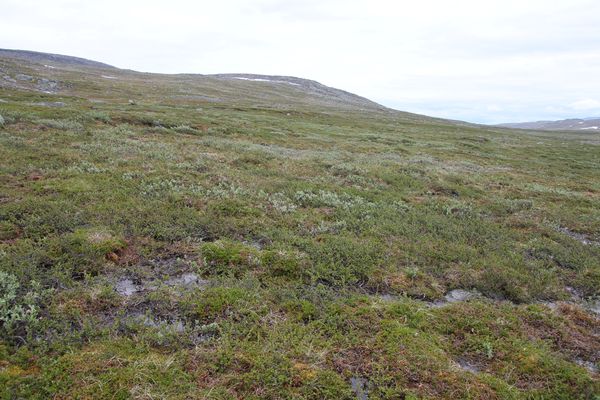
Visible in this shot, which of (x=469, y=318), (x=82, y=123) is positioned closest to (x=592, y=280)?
(x=469, y=318)

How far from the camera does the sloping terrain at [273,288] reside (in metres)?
6.32

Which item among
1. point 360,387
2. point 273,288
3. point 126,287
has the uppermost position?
point 273,288

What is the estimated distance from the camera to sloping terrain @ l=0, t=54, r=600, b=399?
6316 mm

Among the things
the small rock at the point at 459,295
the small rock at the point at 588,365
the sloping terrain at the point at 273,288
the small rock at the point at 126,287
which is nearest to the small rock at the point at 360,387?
the sloping terrain at the point at 273,288

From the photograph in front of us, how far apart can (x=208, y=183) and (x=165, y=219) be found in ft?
15.7

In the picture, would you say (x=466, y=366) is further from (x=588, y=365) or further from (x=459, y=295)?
(x=459, y=295)

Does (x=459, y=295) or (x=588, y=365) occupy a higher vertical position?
(x=459, y=295)

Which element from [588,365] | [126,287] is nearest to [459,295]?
[588,365]

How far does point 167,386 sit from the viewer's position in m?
5.83

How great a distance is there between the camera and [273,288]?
887cm

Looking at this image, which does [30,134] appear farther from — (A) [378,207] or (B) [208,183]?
(A) [378,207]

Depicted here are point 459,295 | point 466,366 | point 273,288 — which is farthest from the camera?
point 459,295

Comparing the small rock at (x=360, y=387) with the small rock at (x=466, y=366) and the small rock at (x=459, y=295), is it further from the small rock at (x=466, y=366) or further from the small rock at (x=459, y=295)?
the small rock at (x=459, y=295)

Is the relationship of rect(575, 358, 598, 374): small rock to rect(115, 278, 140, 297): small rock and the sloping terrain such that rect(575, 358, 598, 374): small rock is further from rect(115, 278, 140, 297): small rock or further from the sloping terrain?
rect(115, 278, 140, 297): small rock
